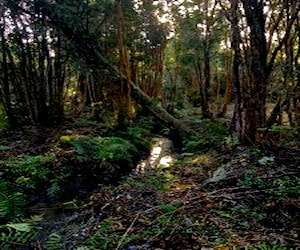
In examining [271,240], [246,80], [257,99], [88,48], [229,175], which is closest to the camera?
[271,240]

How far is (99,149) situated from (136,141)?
2925 millimetres

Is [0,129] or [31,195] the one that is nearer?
[31,195]

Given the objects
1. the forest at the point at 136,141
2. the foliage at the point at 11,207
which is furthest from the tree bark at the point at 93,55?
the foliage at the point at 11,207

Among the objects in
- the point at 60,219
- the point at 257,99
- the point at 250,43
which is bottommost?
the point at 60,219

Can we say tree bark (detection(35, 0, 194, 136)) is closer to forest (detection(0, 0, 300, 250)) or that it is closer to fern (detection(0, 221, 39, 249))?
forest (detection(0, 0, 300, 250))

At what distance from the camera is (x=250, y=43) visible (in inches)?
285

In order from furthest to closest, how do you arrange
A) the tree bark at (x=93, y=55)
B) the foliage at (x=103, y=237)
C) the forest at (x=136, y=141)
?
the tree bark at (x=93, y=55) < the forest at (x=136, y=141) < the foliage at (x=103, y=237)

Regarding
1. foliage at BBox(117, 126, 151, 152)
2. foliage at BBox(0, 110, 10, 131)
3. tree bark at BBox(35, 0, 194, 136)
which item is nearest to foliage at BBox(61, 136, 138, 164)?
foliage at BBox(117, 126, 151, 152)

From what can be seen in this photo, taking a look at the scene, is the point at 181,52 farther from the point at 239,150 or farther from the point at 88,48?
the point at 239,150

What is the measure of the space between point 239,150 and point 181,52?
14790 millimetres

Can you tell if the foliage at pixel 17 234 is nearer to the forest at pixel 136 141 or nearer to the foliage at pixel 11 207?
the forest at pixel 136 141

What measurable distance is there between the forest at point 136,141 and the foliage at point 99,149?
0.04 metres

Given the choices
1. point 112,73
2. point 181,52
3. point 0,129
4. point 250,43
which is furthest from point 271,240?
point 181,52

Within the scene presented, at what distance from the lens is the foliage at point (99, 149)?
8.51 meters
